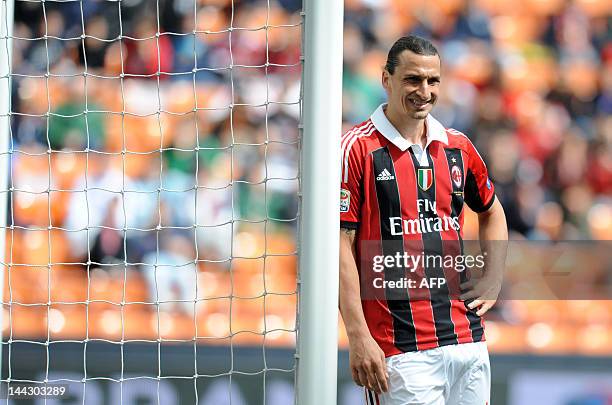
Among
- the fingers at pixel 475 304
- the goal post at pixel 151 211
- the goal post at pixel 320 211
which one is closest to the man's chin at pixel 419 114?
the goal post at pixel 320 211

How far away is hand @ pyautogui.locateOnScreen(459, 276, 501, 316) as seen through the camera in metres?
2.45

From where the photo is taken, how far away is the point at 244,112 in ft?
14.9

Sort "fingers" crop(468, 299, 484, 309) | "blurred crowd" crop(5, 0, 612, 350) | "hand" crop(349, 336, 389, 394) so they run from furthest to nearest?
"blurred crowd" crop(5, 0, 612, 350) → "fingers" crop(468, 299, 484, 309) → "hand" crop(349, 336, 389, 394)

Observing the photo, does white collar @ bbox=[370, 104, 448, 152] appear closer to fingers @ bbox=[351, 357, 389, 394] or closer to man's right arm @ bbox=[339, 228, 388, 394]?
man's right arm @ bbox=[339, 228, 388, 394]

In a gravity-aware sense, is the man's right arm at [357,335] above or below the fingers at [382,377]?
above

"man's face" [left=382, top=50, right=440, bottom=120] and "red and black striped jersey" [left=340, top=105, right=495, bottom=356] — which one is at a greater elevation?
"man's face" [left=382, top=50, right=440, bottom=120]

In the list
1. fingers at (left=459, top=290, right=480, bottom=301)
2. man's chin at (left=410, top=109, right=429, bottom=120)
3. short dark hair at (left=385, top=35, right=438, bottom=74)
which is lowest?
fingers at (left=459, top=290, right=480, bottom=301)

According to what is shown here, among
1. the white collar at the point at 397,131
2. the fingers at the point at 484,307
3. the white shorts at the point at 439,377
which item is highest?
the white collar at the point at 397,131

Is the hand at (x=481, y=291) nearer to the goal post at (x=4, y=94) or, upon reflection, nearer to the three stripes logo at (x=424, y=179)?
the three stripes logo at (x=424, y=179)

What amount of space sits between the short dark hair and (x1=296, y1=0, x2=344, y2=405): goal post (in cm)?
25

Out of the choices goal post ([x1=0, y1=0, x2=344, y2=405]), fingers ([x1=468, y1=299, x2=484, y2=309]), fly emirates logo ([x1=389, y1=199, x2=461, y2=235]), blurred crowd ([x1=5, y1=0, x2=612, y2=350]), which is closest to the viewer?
fly emirates logo ([x1=389, y1=199, x2=461, y2=235])

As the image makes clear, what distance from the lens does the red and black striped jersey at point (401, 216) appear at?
2.31 metres

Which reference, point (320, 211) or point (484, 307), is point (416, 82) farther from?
point (484, 307)

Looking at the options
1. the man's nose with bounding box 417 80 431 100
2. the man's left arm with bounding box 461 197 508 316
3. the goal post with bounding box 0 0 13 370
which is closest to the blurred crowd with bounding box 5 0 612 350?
the goal post with bounding box 0 0 13 370
